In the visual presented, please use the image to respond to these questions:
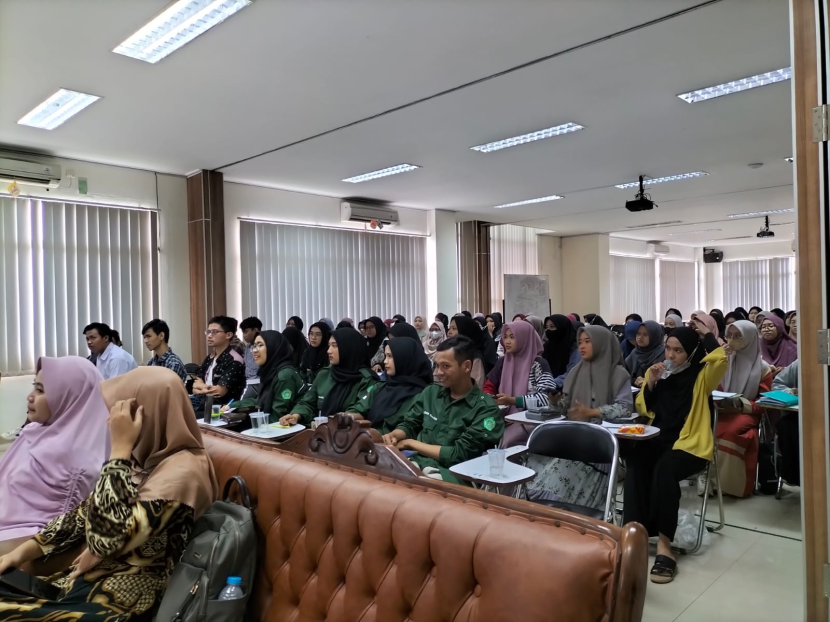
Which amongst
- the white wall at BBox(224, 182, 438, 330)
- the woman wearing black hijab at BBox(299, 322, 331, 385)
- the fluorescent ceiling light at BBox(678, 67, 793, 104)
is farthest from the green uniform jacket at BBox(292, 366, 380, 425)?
the white wall at BBox(224, 182, 438, 330)

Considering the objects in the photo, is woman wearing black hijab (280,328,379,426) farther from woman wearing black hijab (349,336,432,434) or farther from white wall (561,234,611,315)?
white wall (561,234,611,315)

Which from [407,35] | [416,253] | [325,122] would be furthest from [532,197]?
[407,35]

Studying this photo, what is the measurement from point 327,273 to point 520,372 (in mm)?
4702

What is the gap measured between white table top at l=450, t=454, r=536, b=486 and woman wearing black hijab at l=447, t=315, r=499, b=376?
309 cm

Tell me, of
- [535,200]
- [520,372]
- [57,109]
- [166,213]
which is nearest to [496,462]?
[520,372]

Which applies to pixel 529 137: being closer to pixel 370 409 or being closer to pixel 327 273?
pixel 370 409

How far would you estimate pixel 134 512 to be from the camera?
162 centimetres

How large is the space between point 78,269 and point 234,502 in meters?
5.32

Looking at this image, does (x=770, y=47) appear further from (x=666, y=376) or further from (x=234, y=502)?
(x=234, y=502)

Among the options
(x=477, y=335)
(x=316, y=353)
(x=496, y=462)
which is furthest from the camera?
(x=477, y=335)

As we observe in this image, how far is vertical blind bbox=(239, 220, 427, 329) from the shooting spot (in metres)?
7.79

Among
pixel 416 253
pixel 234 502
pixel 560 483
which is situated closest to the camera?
pixel 234 502

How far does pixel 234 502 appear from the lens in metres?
2.03

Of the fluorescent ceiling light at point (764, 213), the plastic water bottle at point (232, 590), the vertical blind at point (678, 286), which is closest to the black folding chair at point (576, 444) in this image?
the plastic water bottle at point (232, 590)
